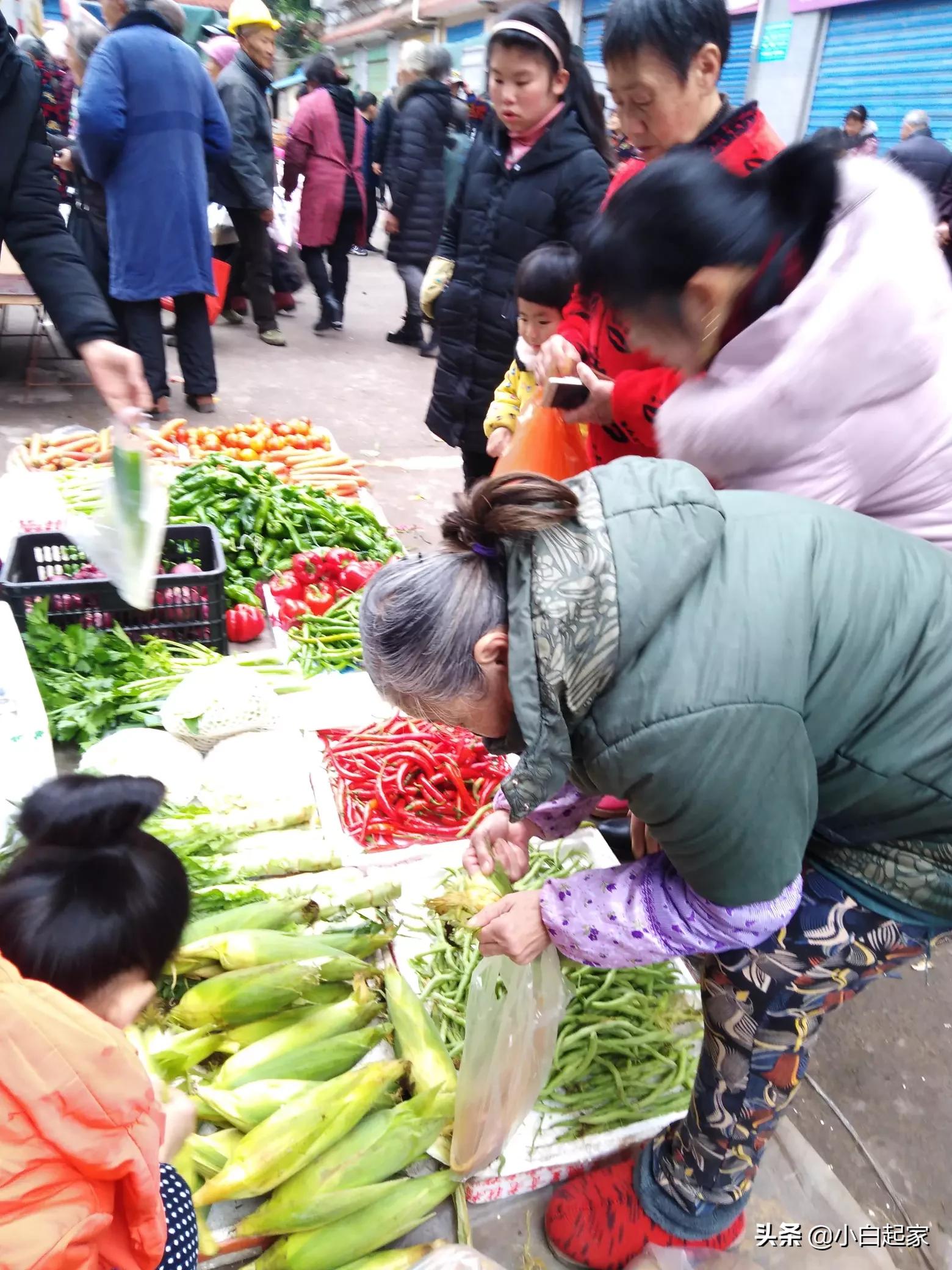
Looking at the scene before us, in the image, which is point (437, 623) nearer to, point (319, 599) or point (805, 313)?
point (805, 313)

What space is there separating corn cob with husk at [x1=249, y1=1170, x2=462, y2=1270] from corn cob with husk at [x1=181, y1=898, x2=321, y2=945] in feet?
1.93

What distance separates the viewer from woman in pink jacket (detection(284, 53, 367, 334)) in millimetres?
7664

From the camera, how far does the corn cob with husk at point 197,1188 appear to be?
156 cm

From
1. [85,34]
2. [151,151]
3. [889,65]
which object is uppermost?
[889,65]

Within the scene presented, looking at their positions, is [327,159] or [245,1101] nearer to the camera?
[245,1101]

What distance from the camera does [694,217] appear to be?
4.37 feet

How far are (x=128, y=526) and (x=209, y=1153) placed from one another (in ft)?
4.62

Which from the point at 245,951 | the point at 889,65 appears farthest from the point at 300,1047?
the point at 889,65

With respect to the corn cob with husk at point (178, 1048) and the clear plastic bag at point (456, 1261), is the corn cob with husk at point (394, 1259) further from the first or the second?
the corn cob with husk at point (178, 1048)

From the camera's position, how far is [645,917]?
144 centimetres

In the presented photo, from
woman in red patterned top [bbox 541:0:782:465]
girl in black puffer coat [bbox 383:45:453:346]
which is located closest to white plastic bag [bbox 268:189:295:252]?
girl in black puffer coat [bbox 383:45:453:346]

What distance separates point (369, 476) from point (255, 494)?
54.3 inches

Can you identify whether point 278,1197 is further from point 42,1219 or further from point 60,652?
point 60,652

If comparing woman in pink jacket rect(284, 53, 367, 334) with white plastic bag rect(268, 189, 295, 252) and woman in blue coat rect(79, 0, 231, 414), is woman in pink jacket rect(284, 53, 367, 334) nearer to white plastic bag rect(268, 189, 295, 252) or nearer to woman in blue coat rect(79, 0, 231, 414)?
white plastic bag rect(268, 189, 295, 252)
